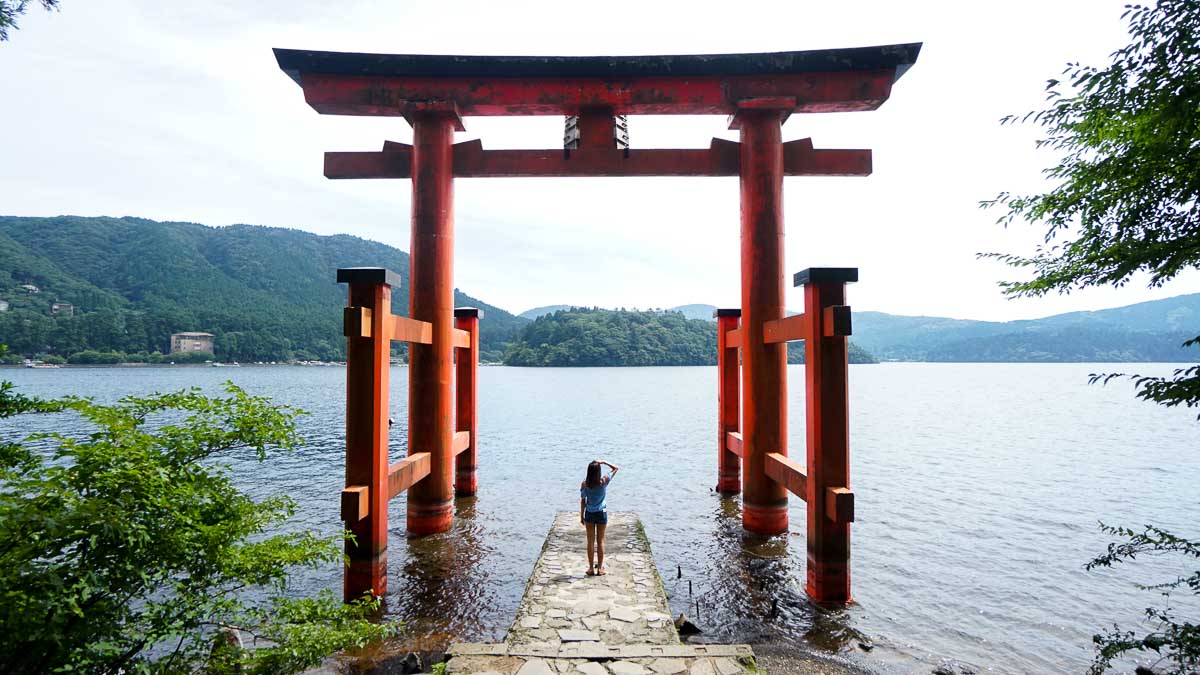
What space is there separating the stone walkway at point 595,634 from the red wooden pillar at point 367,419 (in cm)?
207

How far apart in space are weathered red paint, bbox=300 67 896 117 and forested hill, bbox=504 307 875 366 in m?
110

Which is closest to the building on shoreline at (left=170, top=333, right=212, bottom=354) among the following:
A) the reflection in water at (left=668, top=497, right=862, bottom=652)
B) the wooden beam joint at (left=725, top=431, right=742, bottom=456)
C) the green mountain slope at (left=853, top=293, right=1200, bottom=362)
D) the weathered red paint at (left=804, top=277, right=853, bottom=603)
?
the wooden beam joint at (left=725, top=431, right=742, bottom=456)

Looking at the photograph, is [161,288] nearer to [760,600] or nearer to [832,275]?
[760,600]

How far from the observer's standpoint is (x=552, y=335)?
125 meters

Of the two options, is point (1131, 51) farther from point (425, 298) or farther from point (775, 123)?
point (425, 298)

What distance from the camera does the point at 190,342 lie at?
8862 cm

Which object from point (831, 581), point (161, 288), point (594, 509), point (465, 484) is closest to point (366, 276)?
point (594, 509)

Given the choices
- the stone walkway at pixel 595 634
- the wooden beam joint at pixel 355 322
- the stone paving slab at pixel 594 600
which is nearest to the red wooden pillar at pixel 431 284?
the wooden beam joint at pixel 355 322

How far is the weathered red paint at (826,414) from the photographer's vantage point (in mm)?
6852

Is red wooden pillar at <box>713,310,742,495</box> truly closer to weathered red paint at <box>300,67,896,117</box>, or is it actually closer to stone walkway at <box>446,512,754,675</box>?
weathered red paint at <box>300,67,896,117</box>

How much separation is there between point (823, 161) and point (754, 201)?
60.8 inches

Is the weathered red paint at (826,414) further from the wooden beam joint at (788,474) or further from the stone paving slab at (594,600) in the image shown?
the stone paving slab at (594,600)

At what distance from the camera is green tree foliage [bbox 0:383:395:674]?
2912mm

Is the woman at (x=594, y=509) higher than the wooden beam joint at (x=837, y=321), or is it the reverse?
the wooden beam joint at (x=837, y=321)
